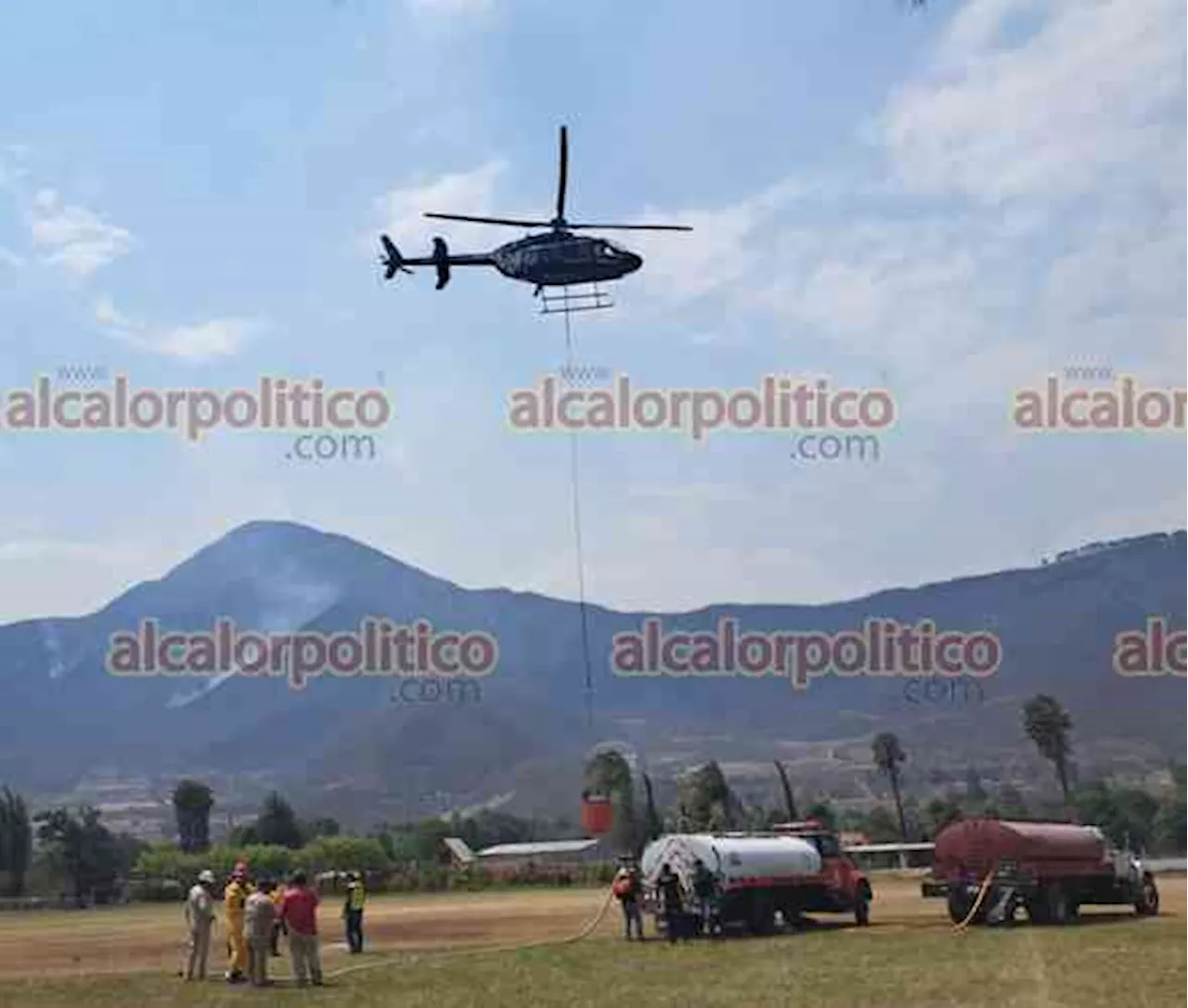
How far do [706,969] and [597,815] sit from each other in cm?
504

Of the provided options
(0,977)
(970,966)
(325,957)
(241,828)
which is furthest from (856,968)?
(241,828)

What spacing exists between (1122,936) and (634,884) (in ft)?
28.0

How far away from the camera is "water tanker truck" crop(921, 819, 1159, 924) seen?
35688mm

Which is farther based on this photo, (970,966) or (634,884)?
(634,884)

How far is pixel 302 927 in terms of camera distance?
2662 cm

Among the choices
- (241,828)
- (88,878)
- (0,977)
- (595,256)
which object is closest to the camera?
(0,977)

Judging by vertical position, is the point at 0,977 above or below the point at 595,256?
below

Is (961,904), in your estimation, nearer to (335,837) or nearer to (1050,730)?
(335,837)

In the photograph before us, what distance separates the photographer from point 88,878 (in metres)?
133

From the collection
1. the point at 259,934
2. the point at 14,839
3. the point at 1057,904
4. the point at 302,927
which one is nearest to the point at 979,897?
the point at 1057,904

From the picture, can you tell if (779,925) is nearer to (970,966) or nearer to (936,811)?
(970,966)

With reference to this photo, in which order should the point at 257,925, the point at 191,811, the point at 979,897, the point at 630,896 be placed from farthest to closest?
the point at 191,811
the point at 979,897
the point at 630,896
the point at 257,925

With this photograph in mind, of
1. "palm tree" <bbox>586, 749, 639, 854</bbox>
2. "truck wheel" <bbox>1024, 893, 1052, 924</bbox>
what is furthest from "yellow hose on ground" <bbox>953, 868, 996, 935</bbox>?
"palm tree" <bbox>586, 749, 639, 854</bbox>

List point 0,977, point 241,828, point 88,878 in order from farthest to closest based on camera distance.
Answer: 1. point 241,828
2. point 88,878
3. point 0,977
